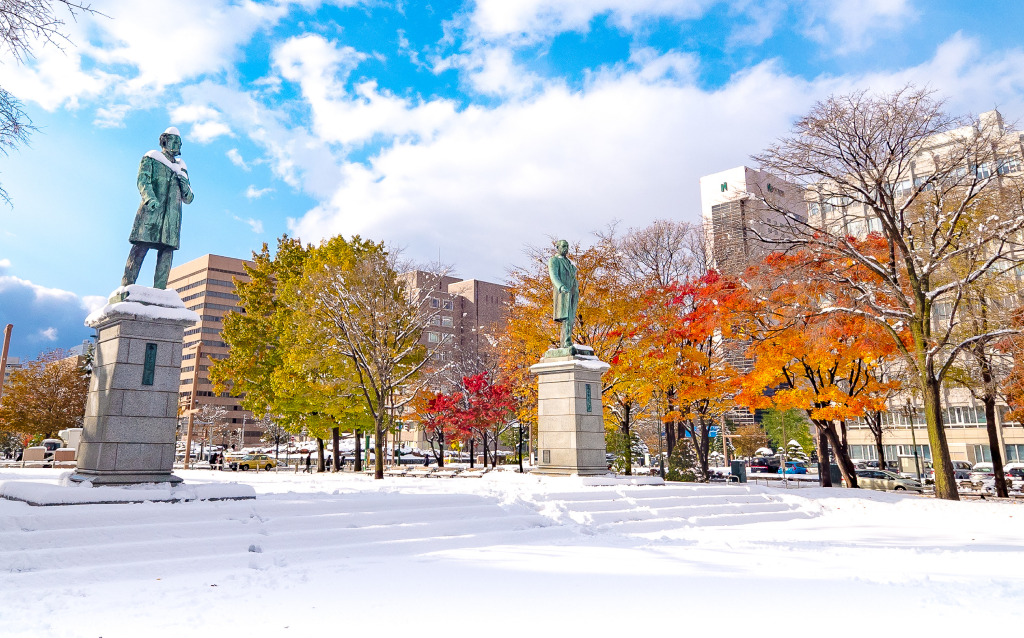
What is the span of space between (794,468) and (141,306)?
50887 mm

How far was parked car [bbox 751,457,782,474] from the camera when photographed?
158ft

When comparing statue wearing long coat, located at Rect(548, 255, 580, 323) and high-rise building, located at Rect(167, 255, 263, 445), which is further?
high-rise building, located at Rect(167, 255, 263, 445)

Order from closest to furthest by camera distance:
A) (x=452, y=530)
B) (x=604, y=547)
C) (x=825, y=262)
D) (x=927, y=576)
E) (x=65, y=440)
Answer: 1. (x=927, y=576)
2. (x=604, y=547)
3. (x=452, y=530)
4. (x=825, y=262)
5. (x=65, y=440)

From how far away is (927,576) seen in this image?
7016 millimetres

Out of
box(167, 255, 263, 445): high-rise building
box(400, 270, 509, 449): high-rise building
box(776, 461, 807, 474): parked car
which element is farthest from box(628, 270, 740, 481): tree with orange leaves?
box(167, 255, 263, 445): high-rise building

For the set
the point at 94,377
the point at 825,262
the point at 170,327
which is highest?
the point at 825,262

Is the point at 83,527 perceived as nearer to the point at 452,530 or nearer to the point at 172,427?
the point at 172,427

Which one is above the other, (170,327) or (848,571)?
(170,327)

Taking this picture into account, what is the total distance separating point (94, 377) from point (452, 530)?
7.14 metres

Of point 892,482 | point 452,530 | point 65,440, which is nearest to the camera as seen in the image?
point 452,530

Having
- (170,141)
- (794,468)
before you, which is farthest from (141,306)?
(794,468)

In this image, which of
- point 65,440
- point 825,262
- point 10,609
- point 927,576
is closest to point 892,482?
point 825,262

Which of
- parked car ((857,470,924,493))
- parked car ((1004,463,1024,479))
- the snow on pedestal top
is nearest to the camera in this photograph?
the snow on pedestal top

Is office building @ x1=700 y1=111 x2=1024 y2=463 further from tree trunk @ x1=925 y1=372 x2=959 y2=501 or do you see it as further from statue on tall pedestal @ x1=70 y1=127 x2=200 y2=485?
statue on tall pedestal @ x1=70 y1=127 x2=200 y2=485
